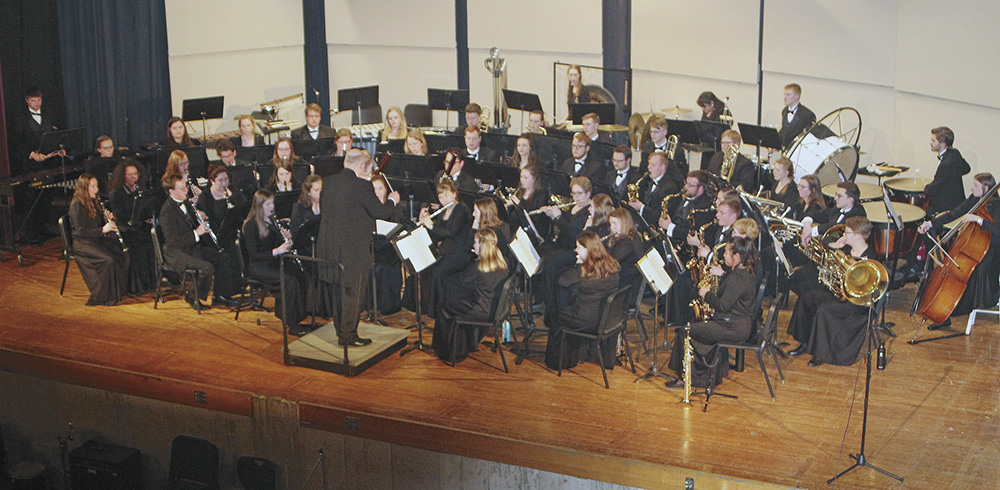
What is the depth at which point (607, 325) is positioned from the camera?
694 cm

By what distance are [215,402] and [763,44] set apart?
7670 millimetres

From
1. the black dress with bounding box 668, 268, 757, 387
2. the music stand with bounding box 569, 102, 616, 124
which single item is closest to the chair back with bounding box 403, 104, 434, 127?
the music stand with bounding box 569, 102, 616, 124

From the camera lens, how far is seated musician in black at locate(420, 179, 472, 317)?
26.4 ft

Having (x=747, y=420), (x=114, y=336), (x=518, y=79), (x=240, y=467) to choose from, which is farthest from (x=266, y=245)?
(x=518, y=79)

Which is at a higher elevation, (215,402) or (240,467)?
(215,402)

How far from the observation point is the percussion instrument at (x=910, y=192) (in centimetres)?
877

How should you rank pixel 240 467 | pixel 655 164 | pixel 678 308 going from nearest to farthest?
1. pixel 240 467
2. pixel 678 308
3. pixel 655 164

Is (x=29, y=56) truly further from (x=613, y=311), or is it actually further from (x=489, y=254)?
(x=613, y=311)

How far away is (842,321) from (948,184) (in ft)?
7.56

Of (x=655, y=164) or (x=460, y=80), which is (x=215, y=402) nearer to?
(x=655, y=164)

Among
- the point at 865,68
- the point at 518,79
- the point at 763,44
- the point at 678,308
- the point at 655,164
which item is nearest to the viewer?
the point at 678,308

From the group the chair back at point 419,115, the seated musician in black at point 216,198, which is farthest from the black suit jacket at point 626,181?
the chair back at point 419,115

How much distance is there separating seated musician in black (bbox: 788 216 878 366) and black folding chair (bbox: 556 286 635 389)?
1392 mm

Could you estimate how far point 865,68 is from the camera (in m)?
10.4
